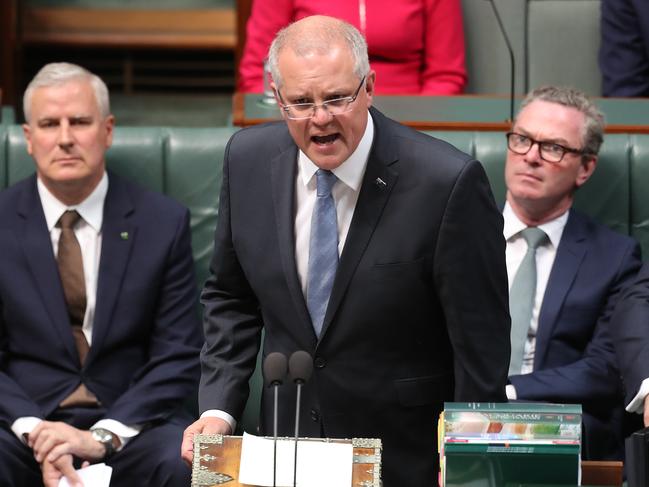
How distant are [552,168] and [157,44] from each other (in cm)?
289

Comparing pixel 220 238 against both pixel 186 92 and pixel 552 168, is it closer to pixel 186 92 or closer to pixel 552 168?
pixel 552 168

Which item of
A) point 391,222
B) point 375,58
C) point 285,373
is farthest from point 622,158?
point 285,373

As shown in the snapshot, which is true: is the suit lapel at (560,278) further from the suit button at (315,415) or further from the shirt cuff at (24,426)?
the shirt cuff at (24,426)

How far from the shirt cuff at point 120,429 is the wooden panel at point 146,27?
113 inches

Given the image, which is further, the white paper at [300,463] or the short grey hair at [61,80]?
the short grey hair at [61,80]

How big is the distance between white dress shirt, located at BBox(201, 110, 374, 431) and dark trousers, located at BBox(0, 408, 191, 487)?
0.71 meters

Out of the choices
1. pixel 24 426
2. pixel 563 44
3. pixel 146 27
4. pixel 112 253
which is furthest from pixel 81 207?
pixel 146 27

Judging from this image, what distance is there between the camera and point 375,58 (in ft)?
12.8

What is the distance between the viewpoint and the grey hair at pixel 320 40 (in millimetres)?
2084

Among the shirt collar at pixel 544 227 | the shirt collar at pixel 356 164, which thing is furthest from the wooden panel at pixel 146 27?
the shirt collar at pixel 356 164

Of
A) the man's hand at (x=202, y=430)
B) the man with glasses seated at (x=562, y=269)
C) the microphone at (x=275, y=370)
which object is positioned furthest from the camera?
the man with glasses seated at (x=562, y=269)

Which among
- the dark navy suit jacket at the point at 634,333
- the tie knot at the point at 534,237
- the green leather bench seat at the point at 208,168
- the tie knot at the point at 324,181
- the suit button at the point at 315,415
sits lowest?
the suit button at the point at 315,415

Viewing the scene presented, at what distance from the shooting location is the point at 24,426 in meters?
2.94

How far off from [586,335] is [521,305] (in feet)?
0.56
